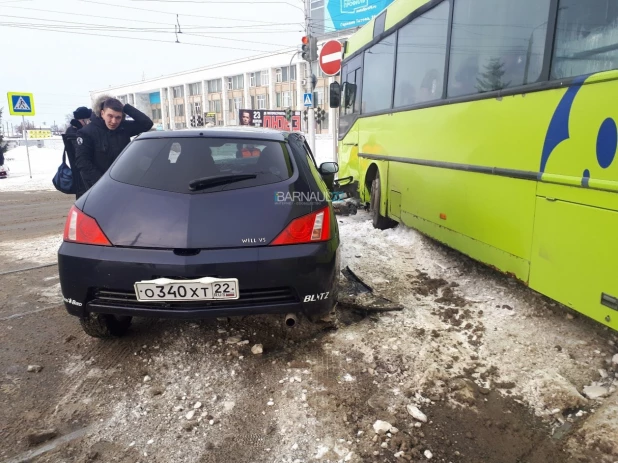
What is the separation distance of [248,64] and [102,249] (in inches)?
2694

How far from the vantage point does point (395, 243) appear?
19.7 ft

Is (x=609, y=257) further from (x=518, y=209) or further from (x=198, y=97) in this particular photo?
(x=198, y=97)

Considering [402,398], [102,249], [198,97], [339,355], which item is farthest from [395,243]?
[198,97]

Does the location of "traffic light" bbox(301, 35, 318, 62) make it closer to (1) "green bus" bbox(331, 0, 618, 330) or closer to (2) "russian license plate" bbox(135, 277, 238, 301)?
(1) "green bus" bbox(331, 0, 618, 330)

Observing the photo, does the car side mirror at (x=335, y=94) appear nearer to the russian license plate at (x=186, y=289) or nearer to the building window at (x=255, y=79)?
the russian license plate at (x=186, y=289)

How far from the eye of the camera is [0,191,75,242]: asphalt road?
7.42 metres

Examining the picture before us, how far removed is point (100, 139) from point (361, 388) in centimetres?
376

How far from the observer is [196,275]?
8.58 ft

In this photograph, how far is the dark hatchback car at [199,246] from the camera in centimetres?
265

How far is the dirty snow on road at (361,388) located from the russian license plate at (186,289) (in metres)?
0.57

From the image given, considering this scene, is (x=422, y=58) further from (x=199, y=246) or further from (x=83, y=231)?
(x=83, y=231)

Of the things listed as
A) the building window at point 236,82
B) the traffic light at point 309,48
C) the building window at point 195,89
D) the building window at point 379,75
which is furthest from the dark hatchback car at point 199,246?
the building window at point 195,89

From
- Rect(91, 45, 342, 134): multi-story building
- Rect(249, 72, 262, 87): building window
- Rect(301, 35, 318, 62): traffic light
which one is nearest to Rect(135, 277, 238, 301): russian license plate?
Rect(301, 35, 318, 62): traffic light

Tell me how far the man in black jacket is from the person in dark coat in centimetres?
31
